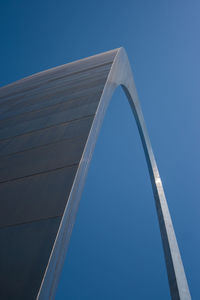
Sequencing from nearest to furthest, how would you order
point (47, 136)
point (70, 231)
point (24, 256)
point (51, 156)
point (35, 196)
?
point (24, 256) < point (70, 231) < point (35, 196) < point (51, 156) < point (47, 136)

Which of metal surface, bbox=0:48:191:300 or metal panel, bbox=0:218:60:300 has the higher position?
metal surface, bbox=0:48:191:300

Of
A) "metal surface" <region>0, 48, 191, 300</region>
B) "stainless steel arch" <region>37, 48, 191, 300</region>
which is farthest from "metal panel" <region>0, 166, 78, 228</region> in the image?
"stainless steel arch" <region>37, 48, 191, 300</region>

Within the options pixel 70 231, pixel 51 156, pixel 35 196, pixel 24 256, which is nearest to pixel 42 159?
pixel 51 156

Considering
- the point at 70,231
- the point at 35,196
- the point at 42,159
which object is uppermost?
the point at 42,159

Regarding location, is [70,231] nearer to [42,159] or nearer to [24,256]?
[24,256]

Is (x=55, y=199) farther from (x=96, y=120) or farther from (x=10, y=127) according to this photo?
(x=10, y=127)

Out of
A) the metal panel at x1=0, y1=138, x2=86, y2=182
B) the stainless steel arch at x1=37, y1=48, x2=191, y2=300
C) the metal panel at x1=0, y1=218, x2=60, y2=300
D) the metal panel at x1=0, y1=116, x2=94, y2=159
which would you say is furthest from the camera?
the metal panel at x1=0, y1=116, x2=94, y2=159

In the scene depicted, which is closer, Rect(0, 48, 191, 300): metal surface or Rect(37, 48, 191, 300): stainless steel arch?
Rect(37, 48, 191, 300): stainless steel arch

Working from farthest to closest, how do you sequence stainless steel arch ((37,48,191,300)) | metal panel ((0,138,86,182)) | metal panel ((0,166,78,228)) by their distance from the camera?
metal panel ((0,138,86,182)) → metal panel ((0,166,78,228)) → stainless steel arch ((37,48,191,300))

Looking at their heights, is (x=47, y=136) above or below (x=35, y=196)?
above

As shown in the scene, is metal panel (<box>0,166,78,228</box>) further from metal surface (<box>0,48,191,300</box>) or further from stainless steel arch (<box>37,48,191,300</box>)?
stainless steel arch (<box>37,48,191,300</box>)

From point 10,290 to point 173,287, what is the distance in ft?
30.8

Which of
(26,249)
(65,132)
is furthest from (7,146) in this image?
(26,249)

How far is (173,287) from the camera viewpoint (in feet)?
34.4
